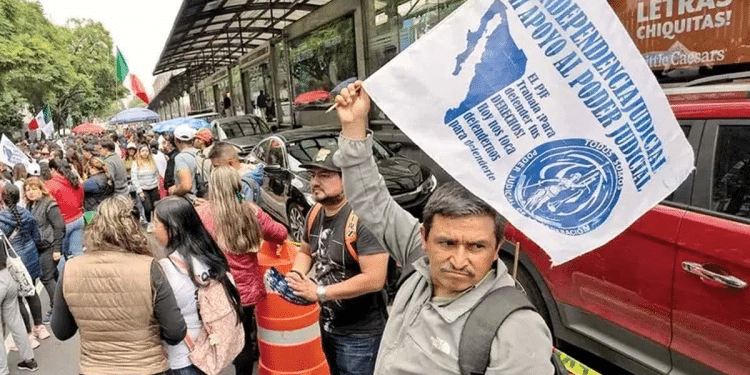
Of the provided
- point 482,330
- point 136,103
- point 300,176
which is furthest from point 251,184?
point 136,103

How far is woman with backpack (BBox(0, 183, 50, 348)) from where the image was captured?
4.33 metres

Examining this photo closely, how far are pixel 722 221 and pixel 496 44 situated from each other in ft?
5.33

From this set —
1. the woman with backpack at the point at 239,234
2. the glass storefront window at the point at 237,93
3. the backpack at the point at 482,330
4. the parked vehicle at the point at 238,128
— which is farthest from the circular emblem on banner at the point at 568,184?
the glass storefront window at the point at 237,93

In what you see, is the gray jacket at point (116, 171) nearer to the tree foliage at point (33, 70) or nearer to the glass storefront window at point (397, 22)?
the glass storefront window at point (397, 22)

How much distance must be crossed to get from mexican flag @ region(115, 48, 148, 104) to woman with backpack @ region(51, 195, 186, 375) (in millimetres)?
19555

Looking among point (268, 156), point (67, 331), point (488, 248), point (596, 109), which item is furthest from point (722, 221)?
point (268, 156)

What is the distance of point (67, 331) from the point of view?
249cm

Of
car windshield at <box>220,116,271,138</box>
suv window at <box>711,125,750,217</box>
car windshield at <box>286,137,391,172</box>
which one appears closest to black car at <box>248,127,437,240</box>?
car windshield at <box>286,137,391,172</box>

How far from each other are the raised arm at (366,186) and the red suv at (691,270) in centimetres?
154

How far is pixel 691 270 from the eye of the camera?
8.08 feet

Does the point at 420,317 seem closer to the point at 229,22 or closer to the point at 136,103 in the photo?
the point at 229,22

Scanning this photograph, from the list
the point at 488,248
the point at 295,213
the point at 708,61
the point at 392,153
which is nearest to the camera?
the point at 488,248

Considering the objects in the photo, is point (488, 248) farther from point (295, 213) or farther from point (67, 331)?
point (295, 213)

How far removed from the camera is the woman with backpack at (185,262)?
2.57 m
